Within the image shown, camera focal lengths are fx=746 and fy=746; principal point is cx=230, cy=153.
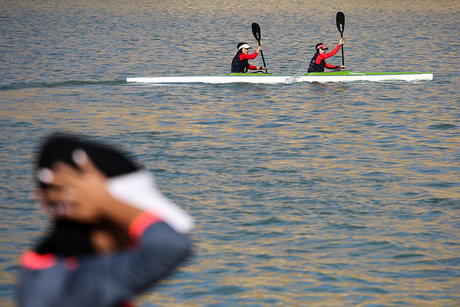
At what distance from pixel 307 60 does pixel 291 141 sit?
16347 mm

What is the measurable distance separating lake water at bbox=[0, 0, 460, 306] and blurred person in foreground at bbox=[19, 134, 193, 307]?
589 centimetres

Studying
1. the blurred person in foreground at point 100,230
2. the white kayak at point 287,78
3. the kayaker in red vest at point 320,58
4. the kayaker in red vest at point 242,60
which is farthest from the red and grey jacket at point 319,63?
the blurred person in foreground at point 100,230

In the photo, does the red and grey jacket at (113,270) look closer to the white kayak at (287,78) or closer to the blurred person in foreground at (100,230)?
the blurred person in foreground at (100,230)

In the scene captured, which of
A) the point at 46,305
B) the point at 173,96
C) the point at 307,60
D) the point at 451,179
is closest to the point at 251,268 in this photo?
the point at 451,179

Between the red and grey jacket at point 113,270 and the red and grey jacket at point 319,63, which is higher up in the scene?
the red and grey jacket at point 113,270

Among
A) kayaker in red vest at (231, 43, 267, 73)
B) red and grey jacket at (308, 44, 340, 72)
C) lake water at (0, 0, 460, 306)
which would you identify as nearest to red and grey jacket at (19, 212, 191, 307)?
lake water at (0, 0, 460, 306)

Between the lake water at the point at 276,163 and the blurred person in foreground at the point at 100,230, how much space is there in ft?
19.3

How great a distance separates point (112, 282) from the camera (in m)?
1.96

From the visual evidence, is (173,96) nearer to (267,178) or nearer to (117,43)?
(267,178)

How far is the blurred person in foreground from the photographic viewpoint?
1.95 m

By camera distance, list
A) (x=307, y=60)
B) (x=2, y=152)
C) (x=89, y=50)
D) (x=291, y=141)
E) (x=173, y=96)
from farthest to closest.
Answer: (x=89, y=50), (x=307, y=60), (x=173, y=96), (x=291, y=141), (x=2, y=152)

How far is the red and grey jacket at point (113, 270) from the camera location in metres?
1.94

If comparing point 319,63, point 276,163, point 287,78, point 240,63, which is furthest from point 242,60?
point 276,163

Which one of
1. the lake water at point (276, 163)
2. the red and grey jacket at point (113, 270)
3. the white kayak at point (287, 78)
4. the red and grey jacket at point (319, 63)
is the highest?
the red and grey jacket at point (113, 270)
